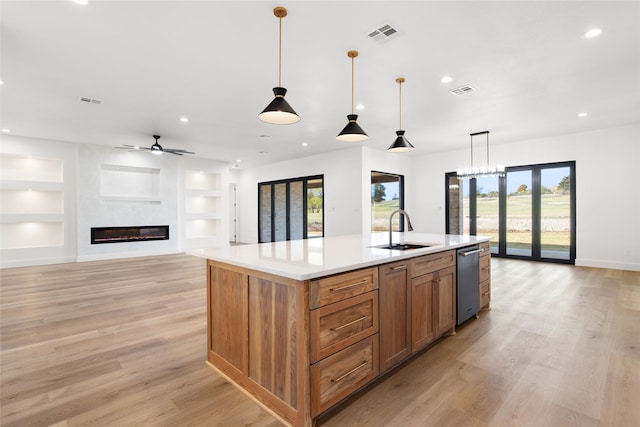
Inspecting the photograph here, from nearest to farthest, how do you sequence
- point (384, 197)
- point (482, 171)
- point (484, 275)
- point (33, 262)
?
point (484, 275)
point (482, 171)
point (33, 262)
point (384, 197)

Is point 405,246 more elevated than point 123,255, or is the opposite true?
point 405,246

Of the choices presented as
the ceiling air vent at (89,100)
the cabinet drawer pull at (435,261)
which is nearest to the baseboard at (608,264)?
the cabinet drawer pull at (435,261)

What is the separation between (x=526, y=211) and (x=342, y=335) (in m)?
7.17

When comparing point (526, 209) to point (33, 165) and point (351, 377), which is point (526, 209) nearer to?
point (351, 377)

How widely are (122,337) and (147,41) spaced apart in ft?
9.38

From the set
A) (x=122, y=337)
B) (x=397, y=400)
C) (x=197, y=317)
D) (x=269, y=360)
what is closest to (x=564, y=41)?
(x=397, y=400)

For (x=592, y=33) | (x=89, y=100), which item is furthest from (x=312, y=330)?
(x=89, y=100)

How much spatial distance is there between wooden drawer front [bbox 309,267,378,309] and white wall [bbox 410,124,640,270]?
19.6ft

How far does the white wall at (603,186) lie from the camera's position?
5.92 metres

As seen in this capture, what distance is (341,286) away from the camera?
5.93ft

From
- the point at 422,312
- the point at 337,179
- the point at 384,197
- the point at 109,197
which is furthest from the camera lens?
the point at 384,197

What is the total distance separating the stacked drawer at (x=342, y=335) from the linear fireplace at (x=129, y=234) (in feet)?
26.1

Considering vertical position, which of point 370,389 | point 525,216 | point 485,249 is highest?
point 525,216

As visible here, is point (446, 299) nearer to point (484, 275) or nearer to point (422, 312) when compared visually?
point (422, 312)
